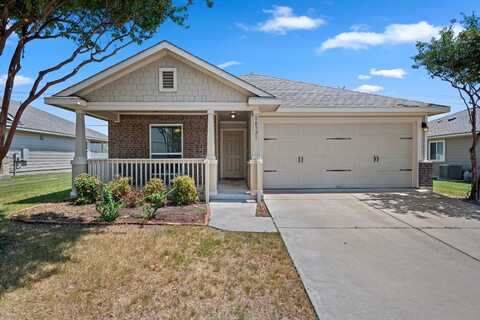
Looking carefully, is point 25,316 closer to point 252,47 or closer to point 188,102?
point 188,102

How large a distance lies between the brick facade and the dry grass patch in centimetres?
838

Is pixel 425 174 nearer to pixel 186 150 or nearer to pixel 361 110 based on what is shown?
pixel 361 110

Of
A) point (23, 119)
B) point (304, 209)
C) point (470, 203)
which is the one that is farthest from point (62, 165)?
point (470, 203)

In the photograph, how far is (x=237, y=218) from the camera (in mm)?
6871

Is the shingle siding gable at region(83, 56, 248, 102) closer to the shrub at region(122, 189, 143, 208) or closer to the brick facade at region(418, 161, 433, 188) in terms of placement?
the shrub at region(122, 189, 143, 208)

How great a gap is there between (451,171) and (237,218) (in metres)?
15.8

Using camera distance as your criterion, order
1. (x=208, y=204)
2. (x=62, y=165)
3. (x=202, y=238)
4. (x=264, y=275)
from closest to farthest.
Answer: (x=264, y=275)
(x=202, y=238)
(x=208, y=204)
(x=62, y=165)

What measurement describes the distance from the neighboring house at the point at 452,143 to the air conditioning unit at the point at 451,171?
0.91ft

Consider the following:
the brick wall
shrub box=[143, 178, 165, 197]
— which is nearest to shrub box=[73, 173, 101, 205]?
shrub box=[143, 178, 165, 197]

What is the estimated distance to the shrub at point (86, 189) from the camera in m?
8.13

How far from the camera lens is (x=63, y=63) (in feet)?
19.8

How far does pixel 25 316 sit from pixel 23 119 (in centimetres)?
1973

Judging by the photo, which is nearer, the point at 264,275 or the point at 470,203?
the point at 264,275

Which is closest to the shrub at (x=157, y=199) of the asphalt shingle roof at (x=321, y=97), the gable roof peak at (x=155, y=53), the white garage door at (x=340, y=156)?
the gable roof peak at (x=155, y=53)
